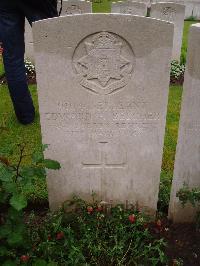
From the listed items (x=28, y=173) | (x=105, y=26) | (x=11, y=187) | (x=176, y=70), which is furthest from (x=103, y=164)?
(x=176, y=70)

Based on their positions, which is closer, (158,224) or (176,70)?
(158,224)

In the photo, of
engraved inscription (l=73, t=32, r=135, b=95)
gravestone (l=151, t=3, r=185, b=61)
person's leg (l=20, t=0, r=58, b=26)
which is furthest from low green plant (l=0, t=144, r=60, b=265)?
gravestone (l=151, t=3, r=185, b=61)

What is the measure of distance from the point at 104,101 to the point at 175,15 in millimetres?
4952

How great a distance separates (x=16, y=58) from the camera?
411cm

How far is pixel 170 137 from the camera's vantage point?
434 centimetres

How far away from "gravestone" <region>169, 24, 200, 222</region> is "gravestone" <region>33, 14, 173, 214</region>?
13 cm

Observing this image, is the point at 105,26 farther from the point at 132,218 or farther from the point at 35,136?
the point at 35,136

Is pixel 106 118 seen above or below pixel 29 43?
below

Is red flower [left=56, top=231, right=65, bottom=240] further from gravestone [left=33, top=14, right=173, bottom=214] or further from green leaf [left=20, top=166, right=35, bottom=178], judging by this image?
green leaf [left=20, top=166, right=35, bottom=178]

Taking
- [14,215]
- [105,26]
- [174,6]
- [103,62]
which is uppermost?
[174,6]

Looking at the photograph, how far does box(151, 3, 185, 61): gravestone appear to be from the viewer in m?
6.80

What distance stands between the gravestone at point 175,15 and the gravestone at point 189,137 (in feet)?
15.2

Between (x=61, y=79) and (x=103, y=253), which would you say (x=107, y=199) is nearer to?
(x=103, y=253)

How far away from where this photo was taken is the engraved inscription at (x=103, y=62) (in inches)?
89.8
